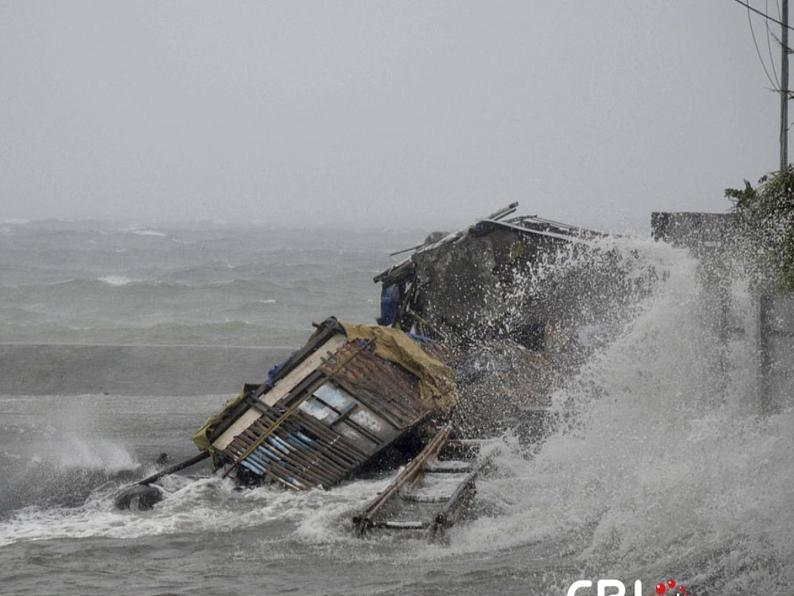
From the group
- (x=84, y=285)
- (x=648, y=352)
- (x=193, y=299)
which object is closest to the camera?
(x=648, y=352)

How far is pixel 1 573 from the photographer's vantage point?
9562mm

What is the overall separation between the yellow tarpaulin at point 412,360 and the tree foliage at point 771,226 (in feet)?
14.0

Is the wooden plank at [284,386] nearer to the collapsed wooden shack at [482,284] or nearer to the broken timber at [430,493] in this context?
the broken timber at [430,493]

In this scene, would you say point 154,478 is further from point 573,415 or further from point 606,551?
point 606,551

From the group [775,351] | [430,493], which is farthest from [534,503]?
[775,351]

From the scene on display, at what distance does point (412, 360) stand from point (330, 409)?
4.45 ft

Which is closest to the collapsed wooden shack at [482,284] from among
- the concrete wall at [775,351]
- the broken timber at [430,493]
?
the broken timber at [430,493]

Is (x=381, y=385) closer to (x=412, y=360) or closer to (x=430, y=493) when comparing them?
(x=412, y=360)

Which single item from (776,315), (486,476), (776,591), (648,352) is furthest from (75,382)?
(776,591)

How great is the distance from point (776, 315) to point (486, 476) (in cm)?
339

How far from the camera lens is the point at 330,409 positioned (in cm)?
1300

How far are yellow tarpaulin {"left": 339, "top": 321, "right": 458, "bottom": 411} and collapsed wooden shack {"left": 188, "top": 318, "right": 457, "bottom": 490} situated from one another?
0.01 m

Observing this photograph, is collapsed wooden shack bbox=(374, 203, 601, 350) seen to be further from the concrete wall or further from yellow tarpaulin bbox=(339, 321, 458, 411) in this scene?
the concrete wall

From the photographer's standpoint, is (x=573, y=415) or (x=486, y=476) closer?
(x=486, y=476)
